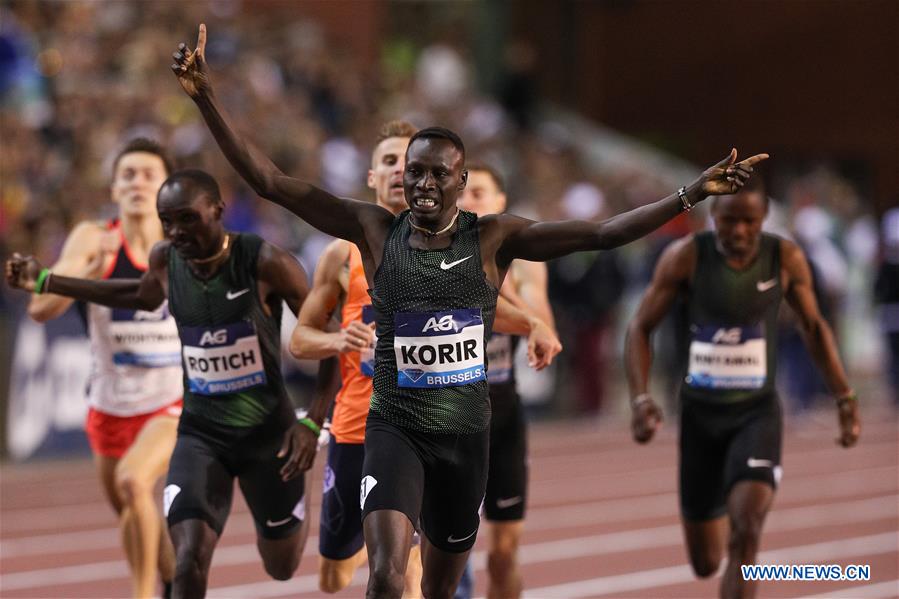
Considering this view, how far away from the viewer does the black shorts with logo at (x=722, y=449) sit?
706 centimetres

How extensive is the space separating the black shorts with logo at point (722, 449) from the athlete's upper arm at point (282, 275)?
7.27ft

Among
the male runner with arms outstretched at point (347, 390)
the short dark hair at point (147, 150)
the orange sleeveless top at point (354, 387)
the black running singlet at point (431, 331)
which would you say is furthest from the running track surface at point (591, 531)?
the black running singlet at point (431, 331)

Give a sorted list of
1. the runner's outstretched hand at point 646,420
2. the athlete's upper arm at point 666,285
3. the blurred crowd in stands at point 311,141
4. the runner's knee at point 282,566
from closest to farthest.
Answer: the runner's knee at point 282,566
the runner's outstretched hand at point 646,420
the athlete's upper arm at point 666,285
the blurred crowd in stands at point 311,141

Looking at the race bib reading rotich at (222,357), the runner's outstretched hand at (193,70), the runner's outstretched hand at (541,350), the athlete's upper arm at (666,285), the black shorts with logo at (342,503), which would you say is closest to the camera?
the runner's outstretched hand at (193,70)

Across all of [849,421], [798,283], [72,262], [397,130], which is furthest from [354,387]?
[849,421]

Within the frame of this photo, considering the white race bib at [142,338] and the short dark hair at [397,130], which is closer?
the short dark hair at [397,130]

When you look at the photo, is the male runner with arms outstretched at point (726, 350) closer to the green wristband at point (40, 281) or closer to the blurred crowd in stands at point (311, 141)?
the green wristband at point (40, 281)

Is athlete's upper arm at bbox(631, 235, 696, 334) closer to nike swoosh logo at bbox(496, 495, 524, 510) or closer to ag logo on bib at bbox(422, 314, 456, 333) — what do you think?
nike swoosh logo at bbox(496, 495, 524, 510)

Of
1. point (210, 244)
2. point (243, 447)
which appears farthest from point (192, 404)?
point (210, 244)

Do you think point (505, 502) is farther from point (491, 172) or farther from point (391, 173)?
point (391, 173)

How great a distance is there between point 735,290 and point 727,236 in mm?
278

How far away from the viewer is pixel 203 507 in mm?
5984

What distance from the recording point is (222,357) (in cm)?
621

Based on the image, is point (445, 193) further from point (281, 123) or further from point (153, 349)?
point (281, 123)
